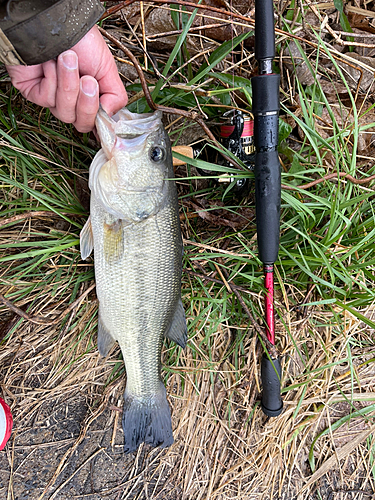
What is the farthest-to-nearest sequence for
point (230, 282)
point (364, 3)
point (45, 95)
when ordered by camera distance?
point (364, 3), point (230, 282), point (45, 95)

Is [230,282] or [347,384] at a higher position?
[230,282]

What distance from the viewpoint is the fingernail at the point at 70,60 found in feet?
4.48

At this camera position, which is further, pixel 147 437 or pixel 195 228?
pixel 195 228

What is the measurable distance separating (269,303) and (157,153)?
101cm

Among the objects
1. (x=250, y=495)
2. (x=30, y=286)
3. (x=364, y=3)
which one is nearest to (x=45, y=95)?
(x=30, y=286)

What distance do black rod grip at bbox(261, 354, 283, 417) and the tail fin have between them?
0.59 meters

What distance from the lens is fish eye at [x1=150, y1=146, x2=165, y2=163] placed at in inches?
63.1

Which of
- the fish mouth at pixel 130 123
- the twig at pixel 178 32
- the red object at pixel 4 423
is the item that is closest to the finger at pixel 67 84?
the fish mouth at pixel 130 123

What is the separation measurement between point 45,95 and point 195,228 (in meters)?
1.07

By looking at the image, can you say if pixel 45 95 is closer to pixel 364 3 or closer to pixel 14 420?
pixel 14 420

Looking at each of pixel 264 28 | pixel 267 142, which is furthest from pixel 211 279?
pixel 264 28

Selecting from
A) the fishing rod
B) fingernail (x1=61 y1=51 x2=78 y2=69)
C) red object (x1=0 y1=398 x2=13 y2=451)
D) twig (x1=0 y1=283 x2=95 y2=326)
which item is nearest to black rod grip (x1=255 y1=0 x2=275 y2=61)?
the fishing rod

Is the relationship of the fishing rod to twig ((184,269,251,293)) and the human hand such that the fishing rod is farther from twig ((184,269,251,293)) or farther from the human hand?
the human hand

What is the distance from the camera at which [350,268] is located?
196cm
